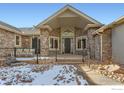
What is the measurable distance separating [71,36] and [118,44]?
11.3 m

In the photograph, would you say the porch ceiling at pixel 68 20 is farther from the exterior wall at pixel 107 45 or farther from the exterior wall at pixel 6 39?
the exterior wall at pixel 6 39

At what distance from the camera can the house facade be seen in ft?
68.2

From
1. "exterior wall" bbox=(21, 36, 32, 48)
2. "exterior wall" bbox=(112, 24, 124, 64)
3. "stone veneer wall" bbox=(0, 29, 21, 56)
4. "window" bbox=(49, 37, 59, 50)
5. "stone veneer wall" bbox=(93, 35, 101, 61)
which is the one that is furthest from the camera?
"exterior wall" bbox=(21, 36, 32, 48)

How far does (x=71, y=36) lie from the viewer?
2984 centimetres

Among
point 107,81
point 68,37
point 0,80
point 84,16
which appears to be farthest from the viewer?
point 68,37

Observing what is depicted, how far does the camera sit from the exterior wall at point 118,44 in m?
18.2

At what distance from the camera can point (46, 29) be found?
25.0 meters

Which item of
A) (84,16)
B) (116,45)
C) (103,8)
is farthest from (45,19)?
(116,45)

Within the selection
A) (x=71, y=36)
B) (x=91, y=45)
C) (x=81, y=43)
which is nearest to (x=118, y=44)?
(x=91, y=45)

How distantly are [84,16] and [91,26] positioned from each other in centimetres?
110

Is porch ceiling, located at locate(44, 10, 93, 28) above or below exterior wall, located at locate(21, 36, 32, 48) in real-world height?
above

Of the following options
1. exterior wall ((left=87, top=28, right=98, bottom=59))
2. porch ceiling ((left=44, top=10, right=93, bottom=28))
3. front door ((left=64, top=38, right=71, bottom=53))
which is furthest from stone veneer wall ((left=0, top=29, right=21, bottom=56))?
exterior wall ((left=87, top=28, right=98, bottom=59))

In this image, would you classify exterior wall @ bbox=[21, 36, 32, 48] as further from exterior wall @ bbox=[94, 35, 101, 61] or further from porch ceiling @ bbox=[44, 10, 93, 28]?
exterior wall @ bbox=[94, 35, 101, 61]

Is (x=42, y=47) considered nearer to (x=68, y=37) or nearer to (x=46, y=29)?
(x=46, y=29)
